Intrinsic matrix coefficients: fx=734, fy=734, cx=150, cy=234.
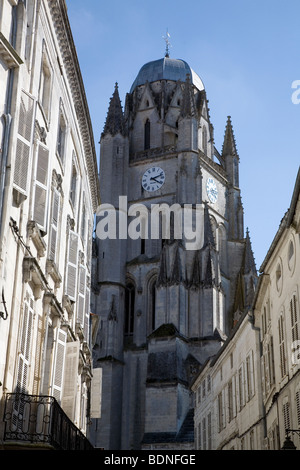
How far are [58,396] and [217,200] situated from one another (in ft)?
150

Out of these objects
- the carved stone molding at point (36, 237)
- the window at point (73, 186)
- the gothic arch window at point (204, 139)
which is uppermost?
the gothic arch window at point (204, 139)

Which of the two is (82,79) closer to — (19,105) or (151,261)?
(19,105)

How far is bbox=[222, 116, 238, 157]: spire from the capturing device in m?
68.2

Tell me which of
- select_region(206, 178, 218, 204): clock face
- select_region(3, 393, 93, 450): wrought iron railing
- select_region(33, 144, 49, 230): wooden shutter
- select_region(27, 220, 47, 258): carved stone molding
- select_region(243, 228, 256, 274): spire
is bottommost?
select_region(3, 393, 93, 450): wrought iron railing

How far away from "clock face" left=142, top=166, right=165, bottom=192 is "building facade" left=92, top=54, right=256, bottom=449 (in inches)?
3.6

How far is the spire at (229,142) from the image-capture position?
224ft

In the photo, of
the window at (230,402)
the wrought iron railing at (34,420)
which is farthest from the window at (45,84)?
the window at (230,402)

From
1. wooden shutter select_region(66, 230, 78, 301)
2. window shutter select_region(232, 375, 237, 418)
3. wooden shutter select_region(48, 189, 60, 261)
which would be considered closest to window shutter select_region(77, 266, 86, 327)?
wooden shutter select_region(66, 230, 78, 301)

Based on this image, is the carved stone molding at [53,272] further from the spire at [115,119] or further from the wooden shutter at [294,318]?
the spire at [115,119]

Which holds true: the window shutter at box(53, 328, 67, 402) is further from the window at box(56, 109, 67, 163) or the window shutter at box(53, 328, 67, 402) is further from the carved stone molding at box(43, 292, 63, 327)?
the window at box(56, 109, 67, 163)

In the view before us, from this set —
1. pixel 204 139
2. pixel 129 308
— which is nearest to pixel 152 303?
pixel 129 308

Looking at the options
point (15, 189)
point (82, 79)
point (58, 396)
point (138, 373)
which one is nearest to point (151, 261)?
point (138, 373)

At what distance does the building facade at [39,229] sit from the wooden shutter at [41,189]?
0.02m

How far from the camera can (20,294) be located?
14.8m
